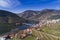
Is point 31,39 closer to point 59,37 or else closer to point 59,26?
point 59,37

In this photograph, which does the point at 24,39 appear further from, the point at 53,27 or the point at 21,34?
the point at 53,27

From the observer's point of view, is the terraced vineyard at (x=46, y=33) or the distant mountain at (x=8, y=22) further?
the distant mountain at (x=8, y=22)

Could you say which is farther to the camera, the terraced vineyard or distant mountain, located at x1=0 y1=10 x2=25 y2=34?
distant mountain, located at x1=0 y1=10 x2=25 y2=34

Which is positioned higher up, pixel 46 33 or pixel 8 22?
pixel 8 22

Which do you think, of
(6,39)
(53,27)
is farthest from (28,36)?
(53,27)

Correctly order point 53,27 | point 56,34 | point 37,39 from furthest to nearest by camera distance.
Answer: point 53,27
point 56,34
point 37,39

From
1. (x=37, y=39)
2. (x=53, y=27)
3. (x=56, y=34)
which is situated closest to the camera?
(x=37, y=39)

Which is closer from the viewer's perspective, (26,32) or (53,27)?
(26,32)

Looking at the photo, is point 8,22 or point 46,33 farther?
point 8,22

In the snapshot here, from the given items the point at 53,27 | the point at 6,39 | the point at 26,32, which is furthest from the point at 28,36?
the point at 53,27
